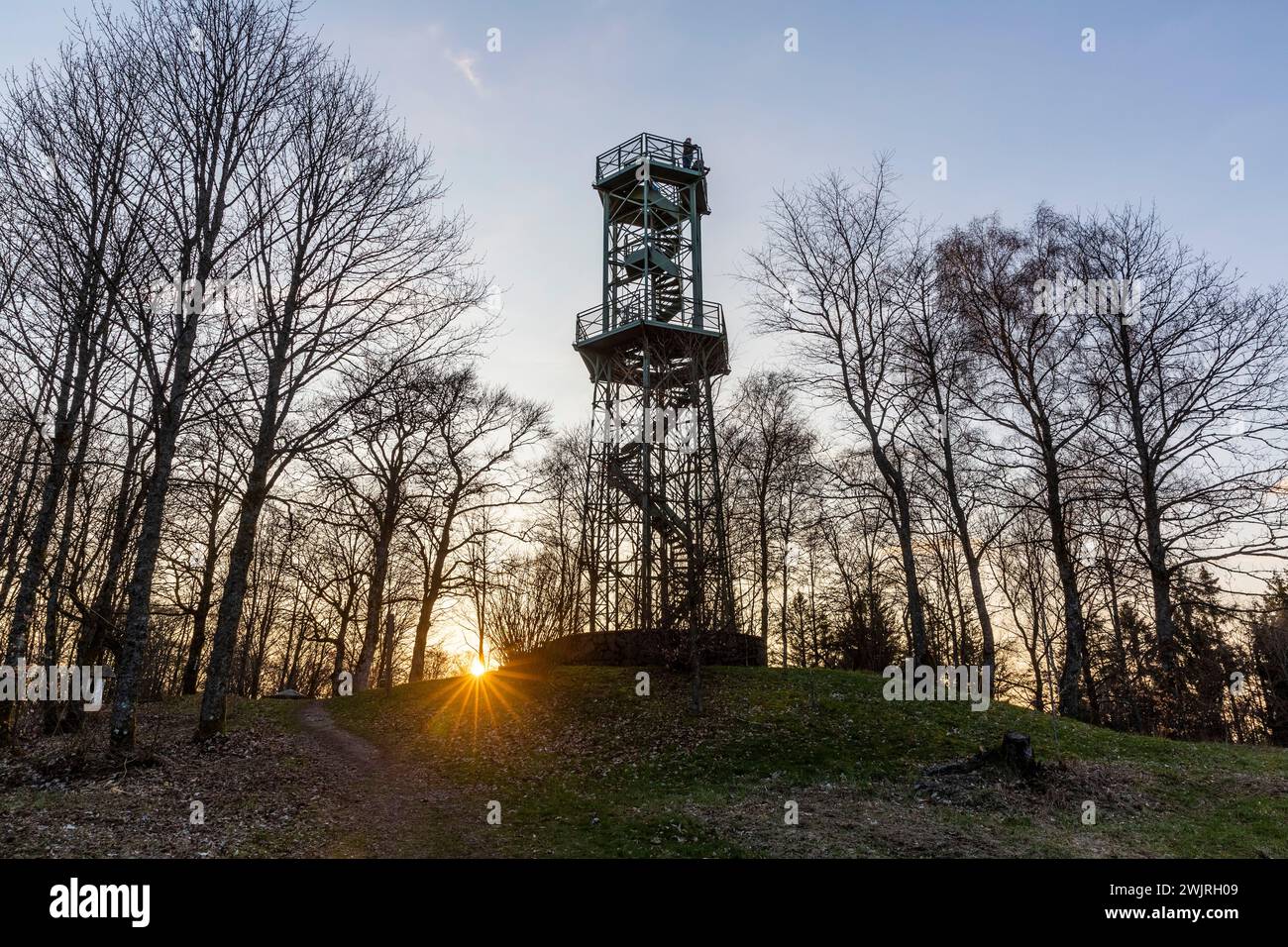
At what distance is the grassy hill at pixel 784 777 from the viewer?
9172mm

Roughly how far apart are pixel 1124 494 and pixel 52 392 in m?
24.5

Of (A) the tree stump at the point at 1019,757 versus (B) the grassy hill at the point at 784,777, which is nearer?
(B) the grassy hill at the point at 784,777

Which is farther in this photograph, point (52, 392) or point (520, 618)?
point (520, 618)

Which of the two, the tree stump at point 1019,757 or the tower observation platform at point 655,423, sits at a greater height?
the tower observation platform at point 655,423

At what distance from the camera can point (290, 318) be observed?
1361 cm

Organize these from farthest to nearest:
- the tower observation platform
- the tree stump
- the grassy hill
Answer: the tower observation platform
the tree stump
the grassy hill

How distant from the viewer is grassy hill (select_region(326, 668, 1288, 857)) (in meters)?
9.17

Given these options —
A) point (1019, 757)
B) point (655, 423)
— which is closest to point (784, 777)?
point (1019, 757)

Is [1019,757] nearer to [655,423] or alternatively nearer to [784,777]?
[784,777]

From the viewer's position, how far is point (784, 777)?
41.4 feet
